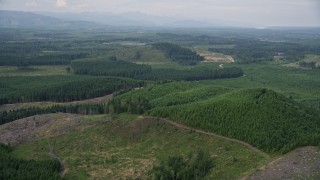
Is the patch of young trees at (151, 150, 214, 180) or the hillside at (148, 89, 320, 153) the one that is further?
the hillside at (148, 89, 320, 153)

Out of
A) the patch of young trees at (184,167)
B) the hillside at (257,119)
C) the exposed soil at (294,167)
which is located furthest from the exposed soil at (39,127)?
the exposed soil at (294,167)

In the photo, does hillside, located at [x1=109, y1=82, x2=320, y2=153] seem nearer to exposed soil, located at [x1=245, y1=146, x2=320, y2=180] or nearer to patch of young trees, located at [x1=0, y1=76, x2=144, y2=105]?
exposed soil, located at [x1=245, y1=146, x2=320, y2=180]

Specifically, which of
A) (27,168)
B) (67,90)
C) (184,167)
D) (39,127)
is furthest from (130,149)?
(67,90)

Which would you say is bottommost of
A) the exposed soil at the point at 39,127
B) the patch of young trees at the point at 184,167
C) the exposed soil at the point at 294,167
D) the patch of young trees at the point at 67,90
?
the patch of young trees at the point at 67,90

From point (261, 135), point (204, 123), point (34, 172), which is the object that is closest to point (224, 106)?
point (204, 123)

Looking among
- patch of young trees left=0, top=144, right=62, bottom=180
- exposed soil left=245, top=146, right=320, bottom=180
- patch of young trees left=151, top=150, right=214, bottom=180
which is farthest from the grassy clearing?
exposed soil left=245, top=146, right=320, bottom=180

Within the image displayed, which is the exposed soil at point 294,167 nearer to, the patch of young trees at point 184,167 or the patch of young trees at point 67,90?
the patch of young trees at point 184,167
